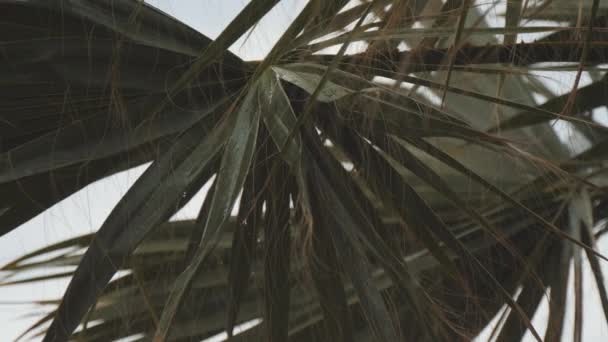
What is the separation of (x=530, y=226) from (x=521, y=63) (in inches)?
18.3

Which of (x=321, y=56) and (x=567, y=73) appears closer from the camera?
(x=321, y=56)

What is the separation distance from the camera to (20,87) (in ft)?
3.01

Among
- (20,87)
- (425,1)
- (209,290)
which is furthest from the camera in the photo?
(209,290)

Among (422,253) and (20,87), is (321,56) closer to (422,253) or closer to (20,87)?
(20,87)

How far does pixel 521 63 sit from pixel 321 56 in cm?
24

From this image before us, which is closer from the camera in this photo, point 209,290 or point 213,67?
point 213,67

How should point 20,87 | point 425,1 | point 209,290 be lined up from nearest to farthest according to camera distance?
1. point 20,87
2. point 425,1
3. point 209,290

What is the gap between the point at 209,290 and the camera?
132 centimetres

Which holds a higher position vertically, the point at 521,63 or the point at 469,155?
the point at 469,155

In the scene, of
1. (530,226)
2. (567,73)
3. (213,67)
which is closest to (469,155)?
(530,226)

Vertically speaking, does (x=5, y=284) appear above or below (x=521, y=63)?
above

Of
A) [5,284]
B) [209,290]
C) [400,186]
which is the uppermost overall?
[5,284]

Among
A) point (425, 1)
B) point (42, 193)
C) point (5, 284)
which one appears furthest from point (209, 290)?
point (425, 1)

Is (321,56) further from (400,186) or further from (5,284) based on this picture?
(5,284)
